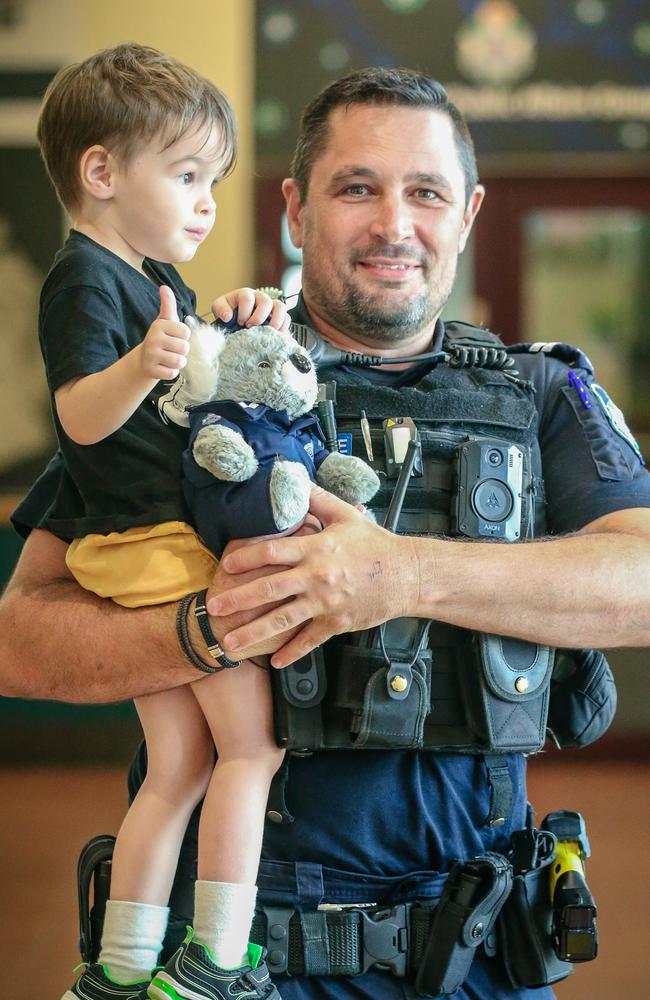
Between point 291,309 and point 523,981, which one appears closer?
point 523,981

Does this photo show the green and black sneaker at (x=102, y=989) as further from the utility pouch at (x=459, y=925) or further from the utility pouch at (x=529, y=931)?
the utility pouch at (x=529, y=931)

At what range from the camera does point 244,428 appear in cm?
166

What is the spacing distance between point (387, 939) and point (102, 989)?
0.42 m

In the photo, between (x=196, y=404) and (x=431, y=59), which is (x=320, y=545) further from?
(x=431, y=59)

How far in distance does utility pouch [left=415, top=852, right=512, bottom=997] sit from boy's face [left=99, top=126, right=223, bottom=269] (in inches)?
39.8

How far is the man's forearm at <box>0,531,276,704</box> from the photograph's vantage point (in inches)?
→ 68.6

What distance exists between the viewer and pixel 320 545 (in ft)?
5.47

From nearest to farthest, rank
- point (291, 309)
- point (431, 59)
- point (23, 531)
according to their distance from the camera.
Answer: point (23, 531), point (291, 309), point (431, 59)

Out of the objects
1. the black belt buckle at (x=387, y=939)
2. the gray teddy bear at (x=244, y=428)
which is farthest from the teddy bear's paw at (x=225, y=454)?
the black belt buckle at (x=387, y=939)

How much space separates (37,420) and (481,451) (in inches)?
188

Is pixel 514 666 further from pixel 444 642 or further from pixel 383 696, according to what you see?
pixel 383 696

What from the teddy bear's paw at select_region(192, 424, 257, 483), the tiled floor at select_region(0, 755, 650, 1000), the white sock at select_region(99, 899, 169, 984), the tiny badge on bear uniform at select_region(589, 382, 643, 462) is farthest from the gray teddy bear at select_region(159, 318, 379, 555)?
the tiled floor at select_region(0, 755, 650, 1000)

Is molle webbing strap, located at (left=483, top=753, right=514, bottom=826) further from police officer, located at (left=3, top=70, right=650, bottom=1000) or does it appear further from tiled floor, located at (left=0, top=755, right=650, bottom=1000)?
tiled floor, located at (left=0, top=755, right=650, bottom=1000)

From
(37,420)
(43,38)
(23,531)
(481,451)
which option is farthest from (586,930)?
(43,38)
